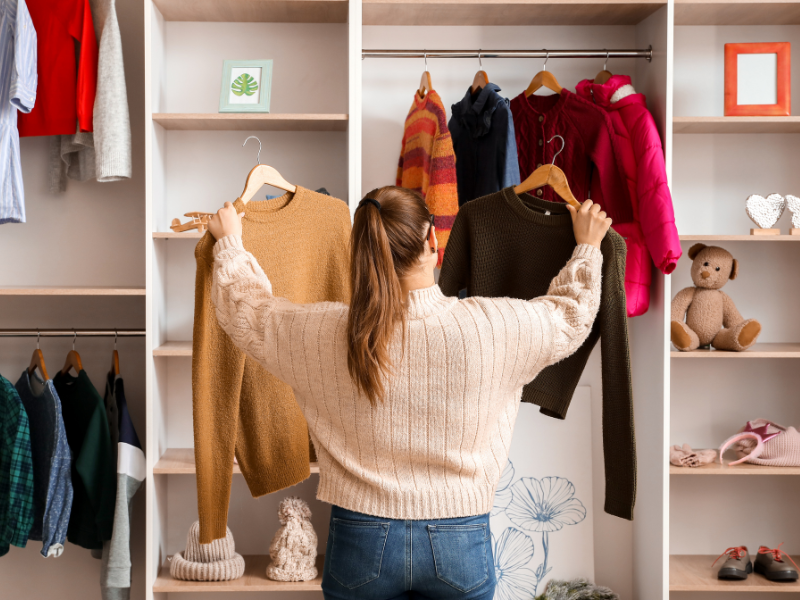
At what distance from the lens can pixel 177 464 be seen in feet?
7.33

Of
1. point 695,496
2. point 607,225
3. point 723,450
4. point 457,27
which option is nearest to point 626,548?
point 695,496

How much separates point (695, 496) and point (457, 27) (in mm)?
2034

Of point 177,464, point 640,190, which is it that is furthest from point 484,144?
point 177,464

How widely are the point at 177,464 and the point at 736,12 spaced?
8.28 feet

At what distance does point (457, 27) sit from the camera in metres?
2.46

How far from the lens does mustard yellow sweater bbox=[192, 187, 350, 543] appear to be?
1519 millimetres

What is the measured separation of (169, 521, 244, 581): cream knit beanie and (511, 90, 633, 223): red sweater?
5.29 ft

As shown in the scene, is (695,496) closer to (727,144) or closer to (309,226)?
(727,144)

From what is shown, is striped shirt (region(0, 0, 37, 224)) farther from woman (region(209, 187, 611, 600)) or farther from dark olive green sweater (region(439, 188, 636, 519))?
dark olive green sweater (region(439, 188, 636, 519))

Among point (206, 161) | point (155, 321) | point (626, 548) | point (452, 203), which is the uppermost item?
point (206, 161)

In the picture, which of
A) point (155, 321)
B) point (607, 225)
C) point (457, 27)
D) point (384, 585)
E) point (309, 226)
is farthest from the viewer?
point (457, 27)

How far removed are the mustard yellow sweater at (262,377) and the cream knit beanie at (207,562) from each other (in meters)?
0.71

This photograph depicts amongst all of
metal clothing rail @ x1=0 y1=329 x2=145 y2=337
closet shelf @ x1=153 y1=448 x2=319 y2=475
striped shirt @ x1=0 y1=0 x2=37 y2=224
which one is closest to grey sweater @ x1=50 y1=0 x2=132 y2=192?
striped shirt @ x1=0 y1=0 x2=37 y2=224

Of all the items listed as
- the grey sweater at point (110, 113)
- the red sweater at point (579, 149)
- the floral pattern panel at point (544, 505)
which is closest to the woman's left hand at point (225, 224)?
the grey sweater at point (110, 113)
